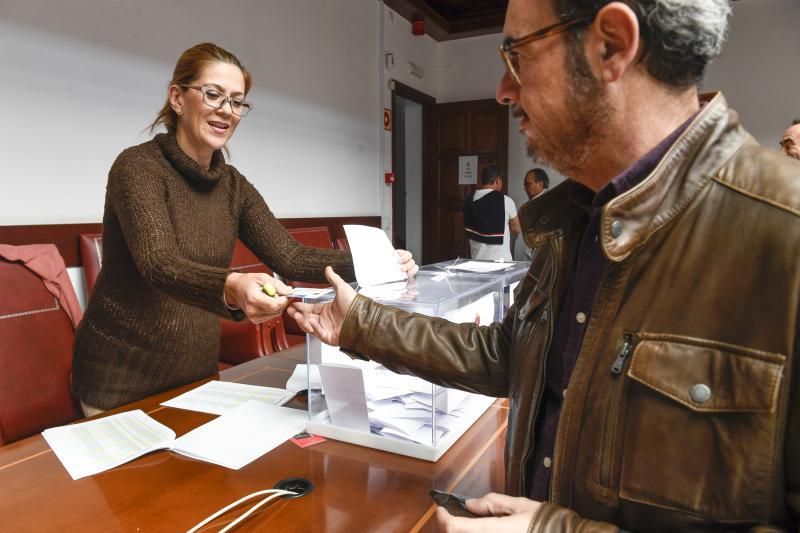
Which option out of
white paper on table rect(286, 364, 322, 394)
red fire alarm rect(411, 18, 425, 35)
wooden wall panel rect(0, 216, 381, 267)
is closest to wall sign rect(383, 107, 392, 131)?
red fire alarm rect(411, 18, 425, 35)

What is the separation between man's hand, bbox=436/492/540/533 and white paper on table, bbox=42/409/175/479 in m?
0.70

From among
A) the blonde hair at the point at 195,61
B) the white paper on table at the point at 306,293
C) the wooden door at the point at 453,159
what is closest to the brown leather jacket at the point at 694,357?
the white paper on table at the point at 306,293

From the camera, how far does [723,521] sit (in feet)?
2.05

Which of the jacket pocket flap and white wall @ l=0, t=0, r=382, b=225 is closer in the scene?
the jacket pocket flap

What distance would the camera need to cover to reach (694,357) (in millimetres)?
643

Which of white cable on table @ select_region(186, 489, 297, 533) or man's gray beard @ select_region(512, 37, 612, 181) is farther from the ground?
man's gray beard @ select_region(512, 37, 612, 181)

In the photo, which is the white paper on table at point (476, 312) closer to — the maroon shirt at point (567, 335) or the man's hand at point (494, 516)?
the maroon shirt at point (567, 335)

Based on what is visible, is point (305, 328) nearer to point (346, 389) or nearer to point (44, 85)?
point (346, 389)

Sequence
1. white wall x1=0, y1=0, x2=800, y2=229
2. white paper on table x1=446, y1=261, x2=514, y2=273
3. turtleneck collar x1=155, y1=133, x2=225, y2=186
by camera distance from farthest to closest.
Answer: white wall x1=0, y1=0, x2=800, y2=229 < white paper on table x1=446, y1=261, x2=514, y2=273 < turtleneck collar x1=155, y1=133, x2=225, y2=186

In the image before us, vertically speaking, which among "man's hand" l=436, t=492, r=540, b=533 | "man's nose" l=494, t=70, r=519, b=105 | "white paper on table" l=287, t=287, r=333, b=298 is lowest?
"man's hand" l=436, t=492, r=540, b=533

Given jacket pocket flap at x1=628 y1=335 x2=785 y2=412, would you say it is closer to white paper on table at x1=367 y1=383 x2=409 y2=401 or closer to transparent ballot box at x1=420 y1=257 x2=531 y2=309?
white paper on table at x1=367 y1=383 x2=409 y2=401

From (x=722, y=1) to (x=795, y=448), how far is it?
1.83 ft

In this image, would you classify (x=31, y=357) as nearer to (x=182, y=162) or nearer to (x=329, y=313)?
(x=182, y=162)

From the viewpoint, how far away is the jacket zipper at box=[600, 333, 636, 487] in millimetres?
686
